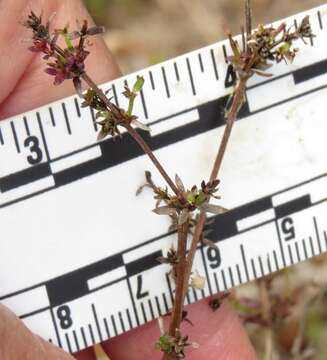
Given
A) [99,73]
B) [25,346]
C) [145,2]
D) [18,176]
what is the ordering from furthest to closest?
[145,2]
[99,73]
[18,176]
[25,346]

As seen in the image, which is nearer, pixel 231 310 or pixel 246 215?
pixel 246 215

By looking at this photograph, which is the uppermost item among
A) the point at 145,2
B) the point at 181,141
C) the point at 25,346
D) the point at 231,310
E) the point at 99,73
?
the point at 145,2

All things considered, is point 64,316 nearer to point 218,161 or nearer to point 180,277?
point 180,277

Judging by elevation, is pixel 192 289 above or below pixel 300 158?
below

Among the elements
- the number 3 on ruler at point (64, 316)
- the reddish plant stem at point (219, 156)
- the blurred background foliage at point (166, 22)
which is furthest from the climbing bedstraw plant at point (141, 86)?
the blurred background foliage at point (166, 22)

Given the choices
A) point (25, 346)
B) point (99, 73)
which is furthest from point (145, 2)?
point (25, 346)

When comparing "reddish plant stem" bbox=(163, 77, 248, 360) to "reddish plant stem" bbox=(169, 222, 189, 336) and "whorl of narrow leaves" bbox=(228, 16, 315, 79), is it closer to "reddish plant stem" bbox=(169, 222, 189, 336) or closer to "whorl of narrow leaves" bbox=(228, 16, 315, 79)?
"reddish plant stem" bbox=(169, 222, 189, 336)

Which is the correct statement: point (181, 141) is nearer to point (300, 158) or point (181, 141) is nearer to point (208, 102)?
point (208, 102)

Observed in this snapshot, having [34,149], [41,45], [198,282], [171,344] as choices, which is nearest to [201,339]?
[198,282]
